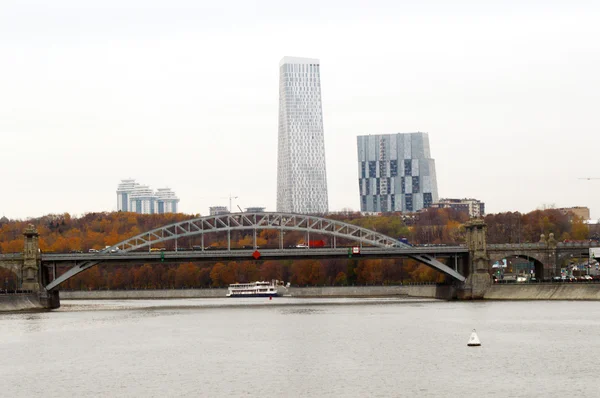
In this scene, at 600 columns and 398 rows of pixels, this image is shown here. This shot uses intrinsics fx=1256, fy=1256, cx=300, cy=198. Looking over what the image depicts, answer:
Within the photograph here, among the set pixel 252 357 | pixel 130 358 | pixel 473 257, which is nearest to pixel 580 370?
pixel 252 357

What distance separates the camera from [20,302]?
11588 cm

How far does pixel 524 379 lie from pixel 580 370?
3.64 m

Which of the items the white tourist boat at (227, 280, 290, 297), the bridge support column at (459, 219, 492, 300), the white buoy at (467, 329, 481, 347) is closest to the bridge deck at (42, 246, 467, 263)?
the bridge support column at (459, 219, 492, 300)

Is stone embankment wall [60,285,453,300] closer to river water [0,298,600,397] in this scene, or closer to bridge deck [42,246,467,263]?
bridge deck [42,246,467,263]

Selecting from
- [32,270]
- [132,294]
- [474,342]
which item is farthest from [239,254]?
[132,294]

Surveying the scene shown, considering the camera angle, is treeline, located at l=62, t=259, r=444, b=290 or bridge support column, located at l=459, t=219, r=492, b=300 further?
treeline, located at l=62, t=259, r=444, b=290

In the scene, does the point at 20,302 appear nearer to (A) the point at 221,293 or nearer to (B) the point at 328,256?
(B) the point at 328,256

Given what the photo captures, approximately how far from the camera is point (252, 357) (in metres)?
61.5

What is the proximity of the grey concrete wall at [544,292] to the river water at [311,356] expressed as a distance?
16.9 meters

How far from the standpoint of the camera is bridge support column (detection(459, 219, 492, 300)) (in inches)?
4796

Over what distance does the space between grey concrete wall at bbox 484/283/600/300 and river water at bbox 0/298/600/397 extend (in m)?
16.9

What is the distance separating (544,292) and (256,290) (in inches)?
2615

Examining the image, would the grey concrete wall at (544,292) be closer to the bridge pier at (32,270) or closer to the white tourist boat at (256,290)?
the bridge pier at (32,270)

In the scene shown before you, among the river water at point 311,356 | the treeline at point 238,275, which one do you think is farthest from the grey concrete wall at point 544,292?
the treeline at point 238,275
